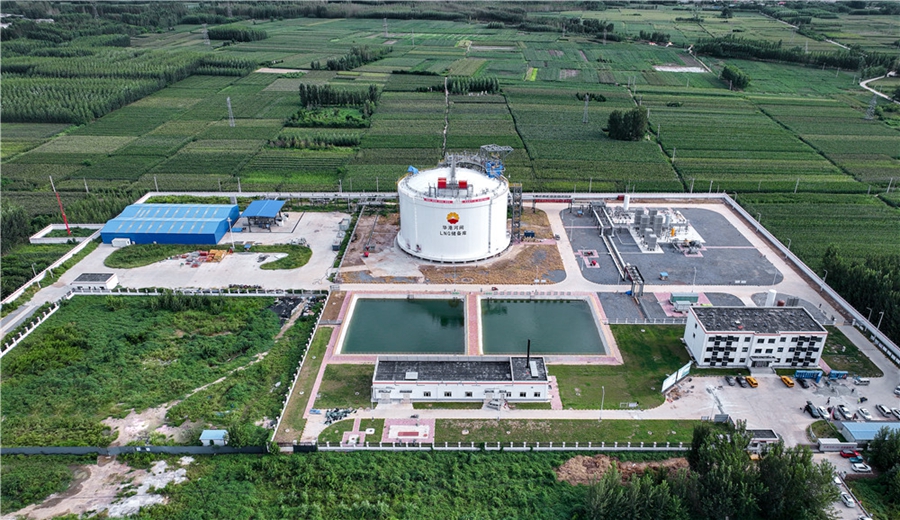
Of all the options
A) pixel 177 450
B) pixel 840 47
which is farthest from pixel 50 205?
pixel 840 47

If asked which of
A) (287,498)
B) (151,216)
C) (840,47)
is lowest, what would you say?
(287,498)

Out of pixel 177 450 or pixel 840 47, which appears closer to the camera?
pixel 177 450

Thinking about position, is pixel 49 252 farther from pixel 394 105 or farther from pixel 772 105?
pixel 772 105

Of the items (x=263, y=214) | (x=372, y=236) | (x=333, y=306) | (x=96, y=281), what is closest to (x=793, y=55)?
(x=372, y=236)

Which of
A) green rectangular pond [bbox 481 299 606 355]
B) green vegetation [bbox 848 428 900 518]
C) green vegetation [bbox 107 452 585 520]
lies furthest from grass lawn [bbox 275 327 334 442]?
green vegetation [bbox 848 428 900 518]

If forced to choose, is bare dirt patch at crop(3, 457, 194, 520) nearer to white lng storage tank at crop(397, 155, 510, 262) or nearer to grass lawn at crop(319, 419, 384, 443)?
grass lawn at crop(319, 419, 384, 443)
